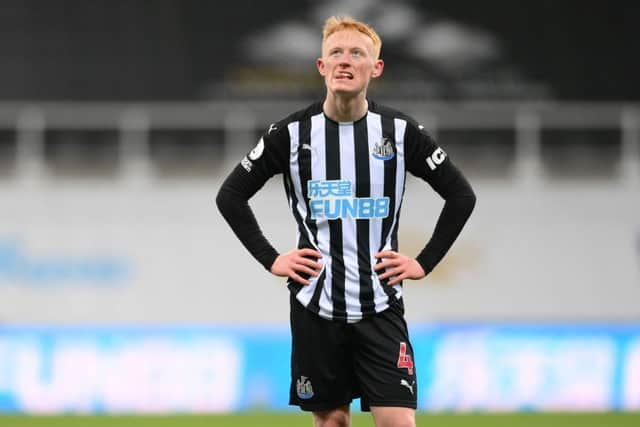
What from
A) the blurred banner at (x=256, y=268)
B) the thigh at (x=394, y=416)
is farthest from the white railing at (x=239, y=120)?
the thigh at (x=394, y=416)

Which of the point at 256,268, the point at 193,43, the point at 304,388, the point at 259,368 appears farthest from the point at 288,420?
the point at 193,43

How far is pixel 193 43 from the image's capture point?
14.7m

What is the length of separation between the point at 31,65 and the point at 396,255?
11.2 metres

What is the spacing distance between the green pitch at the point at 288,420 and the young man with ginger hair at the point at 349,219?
3.25 metres

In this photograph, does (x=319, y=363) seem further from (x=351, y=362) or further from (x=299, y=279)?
(x=299, y=279)

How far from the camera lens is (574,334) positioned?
335 inches

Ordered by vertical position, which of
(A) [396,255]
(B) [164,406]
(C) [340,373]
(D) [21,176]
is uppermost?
(D) [21,176]

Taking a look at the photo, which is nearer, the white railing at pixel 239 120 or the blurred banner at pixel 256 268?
the blurred banner at pixel 256 268

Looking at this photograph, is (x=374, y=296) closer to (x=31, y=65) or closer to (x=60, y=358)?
(x=60, y=358)

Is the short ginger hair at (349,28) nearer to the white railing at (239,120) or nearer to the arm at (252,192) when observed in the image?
the arm at (252,192)

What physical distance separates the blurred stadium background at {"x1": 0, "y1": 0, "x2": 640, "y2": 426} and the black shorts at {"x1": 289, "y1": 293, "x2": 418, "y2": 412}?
169 inches

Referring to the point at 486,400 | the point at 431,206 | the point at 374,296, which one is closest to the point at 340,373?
the point at 374,296

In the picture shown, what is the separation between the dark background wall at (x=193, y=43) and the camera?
1465 centimetres

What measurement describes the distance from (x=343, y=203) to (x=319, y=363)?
0.53 m
